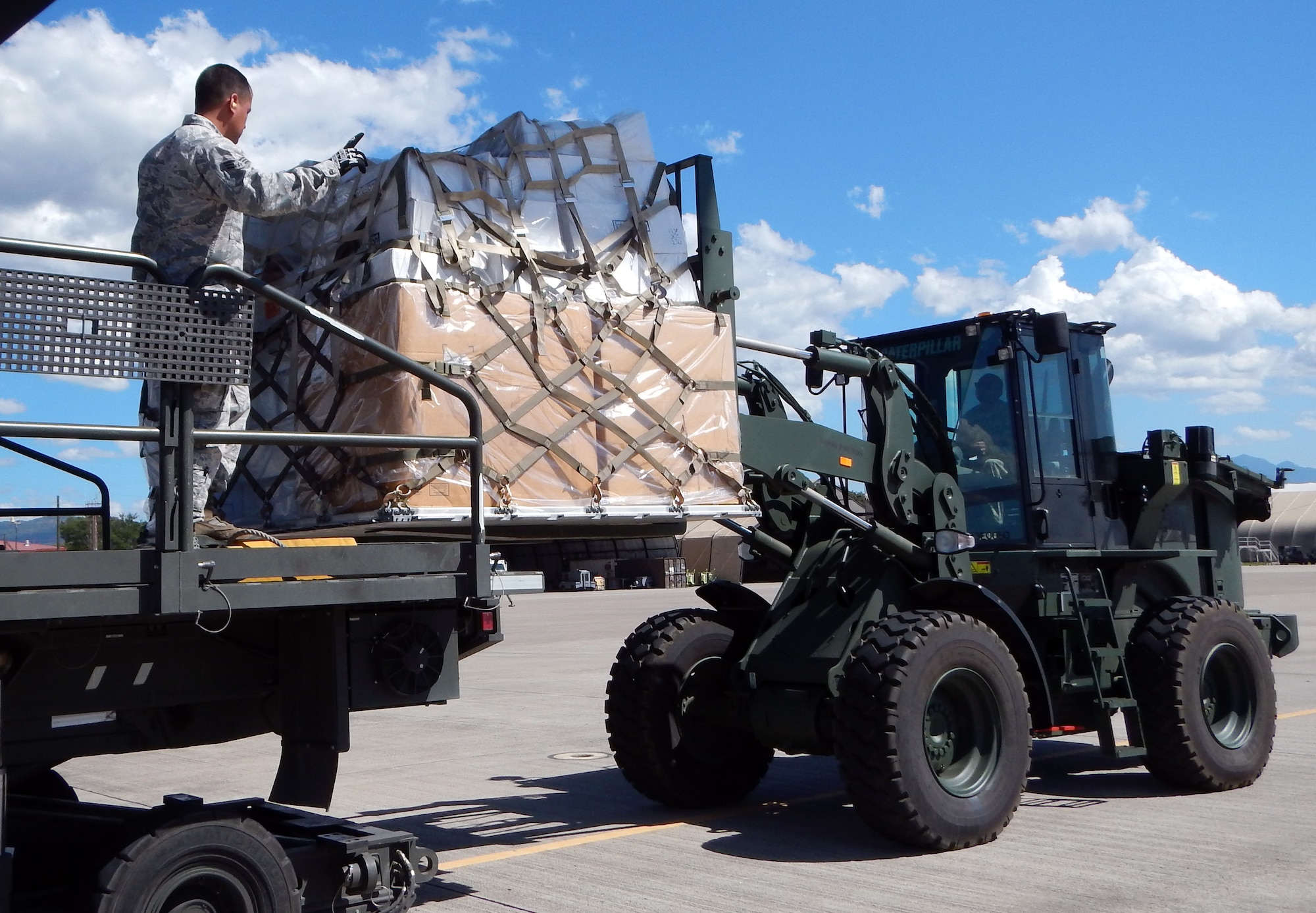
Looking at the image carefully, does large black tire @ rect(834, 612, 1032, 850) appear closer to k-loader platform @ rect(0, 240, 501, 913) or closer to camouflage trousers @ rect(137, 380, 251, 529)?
k-loader platform @ rect(0, 240, 501, 913)

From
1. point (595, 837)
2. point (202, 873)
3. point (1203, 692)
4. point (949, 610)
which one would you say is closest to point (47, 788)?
point (202, 873)

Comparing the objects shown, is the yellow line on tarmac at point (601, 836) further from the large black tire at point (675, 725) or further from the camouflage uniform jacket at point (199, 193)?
the camouflage uniform jacket at point (199, 193)

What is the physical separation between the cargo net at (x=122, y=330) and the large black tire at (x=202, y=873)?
161 centimetres

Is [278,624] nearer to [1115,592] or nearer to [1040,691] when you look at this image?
[1040,691]

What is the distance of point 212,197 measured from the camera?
17.1 feet

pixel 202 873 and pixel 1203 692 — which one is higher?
pixel 1203 692

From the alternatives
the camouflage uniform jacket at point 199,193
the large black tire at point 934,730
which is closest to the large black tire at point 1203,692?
the large black tire at point 934,730

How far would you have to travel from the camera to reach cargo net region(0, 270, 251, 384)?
4.19 metres

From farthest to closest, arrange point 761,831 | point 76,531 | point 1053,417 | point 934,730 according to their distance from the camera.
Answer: point 1053,417
point 761,831
point 934,730
point 76,531

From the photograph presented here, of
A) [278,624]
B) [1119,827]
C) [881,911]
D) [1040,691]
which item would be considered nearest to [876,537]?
[1040,691]

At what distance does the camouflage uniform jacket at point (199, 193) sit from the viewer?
511 centimetres

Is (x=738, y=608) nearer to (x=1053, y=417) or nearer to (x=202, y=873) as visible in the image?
(x=1053, y=417)

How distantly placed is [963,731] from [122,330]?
16.1 ft

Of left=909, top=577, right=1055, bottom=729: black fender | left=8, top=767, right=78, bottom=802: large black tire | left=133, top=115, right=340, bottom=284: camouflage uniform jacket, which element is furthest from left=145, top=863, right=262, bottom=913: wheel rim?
left=909, top=577, right=1055, bottom=729: black fender
